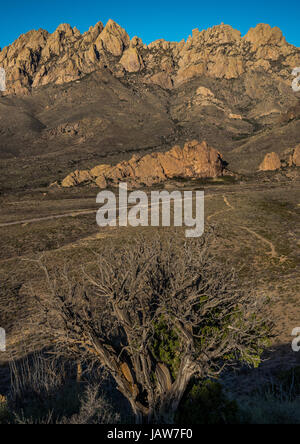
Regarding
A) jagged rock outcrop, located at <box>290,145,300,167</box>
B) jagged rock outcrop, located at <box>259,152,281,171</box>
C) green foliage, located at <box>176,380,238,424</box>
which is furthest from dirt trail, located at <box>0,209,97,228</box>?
jagged rock outcrop, located at <box>290,145,300,167</box>

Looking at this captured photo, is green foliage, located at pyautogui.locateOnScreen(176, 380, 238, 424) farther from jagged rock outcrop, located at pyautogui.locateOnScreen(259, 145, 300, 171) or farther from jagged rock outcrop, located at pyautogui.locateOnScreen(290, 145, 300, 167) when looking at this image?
jagged rock outcrop, located at pyautogui.locateOnScreen(290, 145, 300, 167)

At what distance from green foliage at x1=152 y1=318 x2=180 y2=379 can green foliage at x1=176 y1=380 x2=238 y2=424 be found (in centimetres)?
81

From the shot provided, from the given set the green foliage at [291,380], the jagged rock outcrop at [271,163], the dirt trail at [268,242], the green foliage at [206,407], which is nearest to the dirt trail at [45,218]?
the dirt trail at [268,242]

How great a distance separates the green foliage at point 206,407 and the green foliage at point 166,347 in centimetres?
81

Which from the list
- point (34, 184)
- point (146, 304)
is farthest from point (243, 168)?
point (146, 304)

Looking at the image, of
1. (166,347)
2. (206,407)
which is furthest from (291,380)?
(166,347)

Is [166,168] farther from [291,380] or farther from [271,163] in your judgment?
[291,380]

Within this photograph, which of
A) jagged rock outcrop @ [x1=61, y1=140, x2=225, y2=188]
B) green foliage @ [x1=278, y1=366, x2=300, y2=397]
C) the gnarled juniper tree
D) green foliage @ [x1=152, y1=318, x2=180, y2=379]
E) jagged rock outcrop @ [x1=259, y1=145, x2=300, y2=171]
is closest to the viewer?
the gnarled juniper tree

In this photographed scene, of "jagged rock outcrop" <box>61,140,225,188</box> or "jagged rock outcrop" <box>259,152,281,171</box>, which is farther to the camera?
"jagged rock outcrop" <box>259,152,281,171</box>

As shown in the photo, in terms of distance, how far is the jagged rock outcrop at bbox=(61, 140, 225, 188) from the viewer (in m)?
89.5

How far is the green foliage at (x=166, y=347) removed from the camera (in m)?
8.78

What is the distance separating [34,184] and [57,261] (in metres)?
67.7
